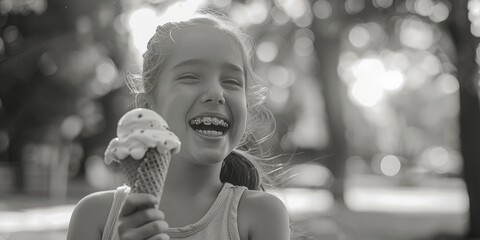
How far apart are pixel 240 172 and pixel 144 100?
466 mm

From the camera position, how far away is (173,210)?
2139 millimetres

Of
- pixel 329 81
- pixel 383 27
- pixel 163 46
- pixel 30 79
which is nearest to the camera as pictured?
pixel 163 46

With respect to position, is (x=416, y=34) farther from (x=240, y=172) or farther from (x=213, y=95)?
(x=213, y=95)

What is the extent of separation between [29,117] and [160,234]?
79.1 ft

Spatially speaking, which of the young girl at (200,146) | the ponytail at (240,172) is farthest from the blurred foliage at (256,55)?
the young girl at (200,146)

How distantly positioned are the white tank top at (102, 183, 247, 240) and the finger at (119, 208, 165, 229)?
326 mm

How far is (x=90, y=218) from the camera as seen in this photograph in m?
2.12

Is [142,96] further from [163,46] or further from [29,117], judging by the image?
[29,117]

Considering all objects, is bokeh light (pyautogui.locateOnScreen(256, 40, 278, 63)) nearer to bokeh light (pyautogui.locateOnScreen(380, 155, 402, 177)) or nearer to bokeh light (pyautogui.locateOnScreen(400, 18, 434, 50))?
bokeh light (pyautogui.locateOnScreen(400, 18, 434, 50))

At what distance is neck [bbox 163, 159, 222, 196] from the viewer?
2186 mm

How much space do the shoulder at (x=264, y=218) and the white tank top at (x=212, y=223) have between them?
0.03m

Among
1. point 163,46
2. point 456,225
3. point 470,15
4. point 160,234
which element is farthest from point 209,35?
point 456,225

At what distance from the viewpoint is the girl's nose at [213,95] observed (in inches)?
81.4

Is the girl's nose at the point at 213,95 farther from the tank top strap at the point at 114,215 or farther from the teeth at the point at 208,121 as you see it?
the tank top strap at the point at 114,215
